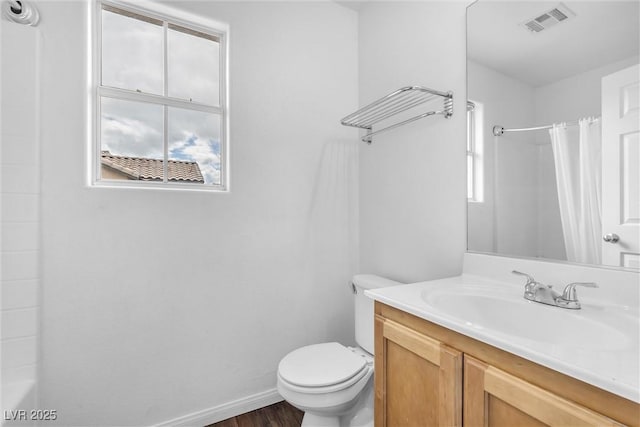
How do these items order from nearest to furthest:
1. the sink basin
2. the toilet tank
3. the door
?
the sink basin → the door → the toilet tank

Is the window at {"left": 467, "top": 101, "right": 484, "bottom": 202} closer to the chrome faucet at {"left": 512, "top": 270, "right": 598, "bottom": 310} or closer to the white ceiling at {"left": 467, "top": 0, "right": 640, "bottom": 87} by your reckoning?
the white ceiling at {"left": 467, "top": 0, "right": 640, "bottom": 87}

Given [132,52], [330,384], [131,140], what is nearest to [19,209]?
[131,140]

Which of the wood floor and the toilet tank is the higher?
the toilet tank

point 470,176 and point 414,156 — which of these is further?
point 414,156

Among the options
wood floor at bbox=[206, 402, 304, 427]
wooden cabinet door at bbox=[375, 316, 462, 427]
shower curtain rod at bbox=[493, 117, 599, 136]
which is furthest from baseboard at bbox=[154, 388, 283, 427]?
shower curtain rod at bbox=[493, 117, 599, 136]

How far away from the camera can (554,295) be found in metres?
0.98

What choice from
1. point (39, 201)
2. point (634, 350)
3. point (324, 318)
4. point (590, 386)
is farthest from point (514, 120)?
point (39, 201)

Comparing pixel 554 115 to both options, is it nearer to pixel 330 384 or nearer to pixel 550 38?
pixel 550 38

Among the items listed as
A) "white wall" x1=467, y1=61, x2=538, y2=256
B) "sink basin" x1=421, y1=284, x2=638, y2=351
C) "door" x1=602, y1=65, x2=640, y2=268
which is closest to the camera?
"sink basin" x1=421, y1=284, x2=638, y2=351

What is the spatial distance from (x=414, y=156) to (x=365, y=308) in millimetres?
912

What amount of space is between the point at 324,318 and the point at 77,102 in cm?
181

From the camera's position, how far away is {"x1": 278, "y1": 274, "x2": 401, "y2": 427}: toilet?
1300 mm

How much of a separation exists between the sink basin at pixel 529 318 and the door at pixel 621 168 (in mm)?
200

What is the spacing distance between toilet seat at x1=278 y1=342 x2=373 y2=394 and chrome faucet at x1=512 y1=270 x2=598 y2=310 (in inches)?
31.3
